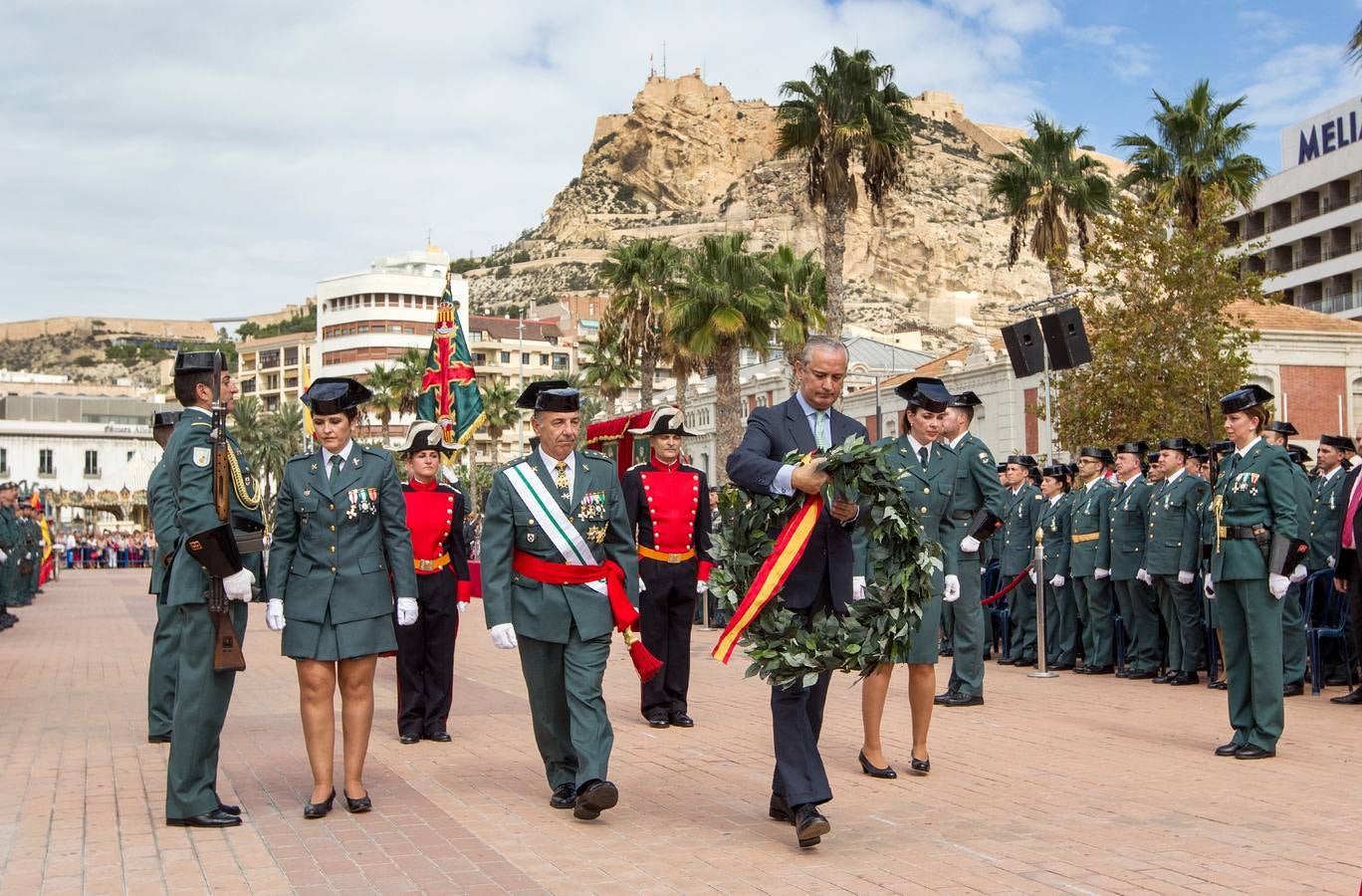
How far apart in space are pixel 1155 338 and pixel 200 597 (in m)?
23.8

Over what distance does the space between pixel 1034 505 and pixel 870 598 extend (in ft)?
34.5

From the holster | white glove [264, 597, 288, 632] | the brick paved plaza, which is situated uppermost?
the holster

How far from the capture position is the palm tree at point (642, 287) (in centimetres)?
4616

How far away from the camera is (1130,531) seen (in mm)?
15031

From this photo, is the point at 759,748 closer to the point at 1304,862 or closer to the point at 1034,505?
the point at 1304,862

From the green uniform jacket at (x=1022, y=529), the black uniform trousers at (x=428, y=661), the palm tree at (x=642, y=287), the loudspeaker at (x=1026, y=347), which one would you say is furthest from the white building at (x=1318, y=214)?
the black uniform trousers at (x=428, y=661)

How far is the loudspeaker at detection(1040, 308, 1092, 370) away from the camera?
21.7 meters

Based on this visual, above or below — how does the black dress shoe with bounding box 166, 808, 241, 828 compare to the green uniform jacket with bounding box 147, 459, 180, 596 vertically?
below

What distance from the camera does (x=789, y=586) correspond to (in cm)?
698

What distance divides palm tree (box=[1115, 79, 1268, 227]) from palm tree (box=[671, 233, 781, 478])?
11.1 metres

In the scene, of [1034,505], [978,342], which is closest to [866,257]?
[978,342]

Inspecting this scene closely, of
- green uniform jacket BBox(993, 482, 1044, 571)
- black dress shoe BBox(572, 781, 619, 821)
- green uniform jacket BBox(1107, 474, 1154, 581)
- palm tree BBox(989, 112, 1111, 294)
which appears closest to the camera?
black dress shoe BBox(572, 781, 619, 821)

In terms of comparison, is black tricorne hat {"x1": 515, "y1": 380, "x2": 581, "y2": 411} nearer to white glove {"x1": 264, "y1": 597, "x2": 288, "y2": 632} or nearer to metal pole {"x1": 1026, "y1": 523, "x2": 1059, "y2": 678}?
white glove {"x1": 264, "y1": 597, "x2": 288, "y2": 632}

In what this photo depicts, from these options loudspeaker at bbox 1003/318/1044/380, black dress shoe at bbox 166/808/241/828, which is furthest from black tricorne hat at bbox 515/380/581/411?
loudspeaker at bbox 1003/318/1044/380
